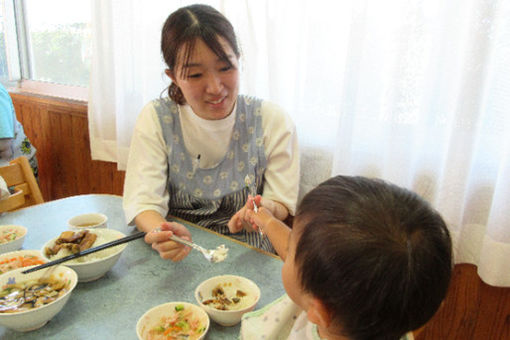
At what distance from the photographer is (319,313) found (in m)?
0.59

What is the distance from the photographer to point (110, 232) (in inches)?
43.3

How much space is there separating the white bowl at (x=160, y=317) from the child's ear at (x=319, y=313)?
0.79ft

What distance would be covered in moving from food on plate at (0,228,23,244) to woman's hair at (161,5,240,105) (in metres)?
0.70

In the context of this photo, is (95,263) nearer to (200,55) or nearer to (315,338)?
(315,338)

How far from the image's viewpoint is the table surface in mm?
776

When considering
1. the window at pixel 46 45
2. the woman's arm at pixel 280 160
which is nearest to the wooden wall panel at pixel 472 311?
the woman's arm at pixel 280 160

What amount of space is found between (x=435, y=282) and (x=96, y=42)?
Result: 227cm

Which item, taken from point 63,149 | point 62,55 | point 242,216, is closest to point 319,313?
point 242,216

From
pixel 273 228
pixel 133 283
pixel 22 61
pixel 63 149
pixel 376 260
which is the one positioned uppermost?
pixel 22 61

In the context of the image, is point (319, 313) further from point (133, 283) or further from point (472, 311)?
point (472, 311)

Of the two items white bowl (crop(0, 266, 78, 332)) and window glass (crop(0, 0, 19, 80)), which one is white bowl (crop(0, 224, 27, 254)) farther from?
window glass (crop(0, 0, 19, 80))

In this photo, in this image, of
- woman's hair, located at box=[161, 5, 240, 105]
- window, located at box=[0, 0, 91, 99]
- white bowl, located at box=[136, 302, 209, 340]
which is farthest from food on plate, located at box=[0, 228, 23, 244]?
window, located at box=[0, 0, 91, 99]

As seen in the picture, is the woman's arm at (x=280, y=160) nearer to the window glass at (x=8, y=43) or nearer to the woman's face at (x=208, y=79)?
the woman's face at (x=208, y=79)

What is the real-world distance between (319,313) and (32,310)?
540 mm
